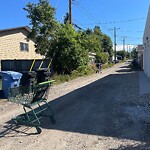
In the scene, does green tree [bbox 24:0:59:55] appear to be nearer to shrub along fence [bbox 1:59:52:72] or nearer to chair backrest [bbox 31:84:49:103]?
shrub along fence [bbox 1:59:52:72]

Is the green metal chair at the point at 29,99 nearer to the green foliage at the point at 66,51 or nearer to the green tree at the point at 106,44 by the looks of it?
the green foliage at the point at 66,51

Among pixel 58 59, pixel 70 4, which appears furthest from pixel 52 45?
pixel 70 4

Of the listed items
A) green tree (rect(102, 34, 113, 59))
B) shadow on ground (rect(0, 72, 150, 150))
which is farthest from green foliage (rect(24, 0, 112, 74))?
green tree (rect(102, 34, 113, 59))

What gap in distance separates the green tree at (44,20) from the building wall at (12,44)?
2643 millimetres

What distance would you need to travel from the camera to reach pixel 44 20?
73.2 ft

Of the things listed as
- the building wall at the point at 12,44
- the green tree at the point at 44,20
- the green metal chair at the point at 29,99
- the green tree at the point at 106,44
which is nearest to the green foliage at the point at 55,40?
the green tree at the point at 44,20

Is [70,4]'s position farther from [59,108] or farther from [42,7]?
[59,108]

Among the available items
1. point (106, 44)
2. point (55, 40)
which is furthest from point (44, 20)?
point (106, 44)

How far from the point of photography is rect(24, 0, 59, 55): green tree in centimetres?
2223

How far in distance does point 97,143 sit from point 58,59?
17.0 metres

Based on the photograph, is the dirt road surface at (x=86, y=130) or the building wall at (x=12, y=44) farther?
the building wall at (x=12, y=44)

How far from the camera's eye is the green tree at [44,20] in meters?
22.2

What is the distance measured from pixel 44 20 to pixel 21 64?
13.7 ft

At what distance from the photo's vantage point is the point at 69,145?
5.32 m
